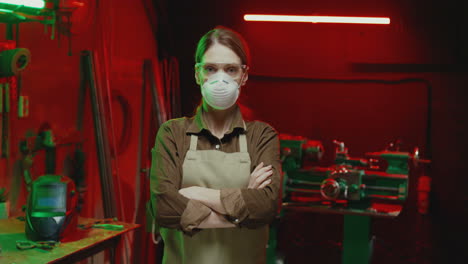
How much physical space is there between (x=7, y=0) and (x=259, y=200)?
156cm

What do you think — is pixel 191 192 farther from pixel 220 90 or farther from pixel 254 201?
pixel 220 90

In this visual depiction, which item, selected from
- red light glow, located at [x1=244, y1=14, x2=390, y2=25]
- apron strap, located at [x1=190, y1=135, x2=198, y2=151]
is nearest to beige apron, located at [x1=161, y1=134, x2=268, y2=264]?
apron strap, located at [x1=190, y1=135, x2=198, y2=151]

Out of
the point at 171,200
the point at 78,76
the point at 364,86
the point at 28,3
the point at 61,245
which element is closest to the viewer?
the point at 171,200

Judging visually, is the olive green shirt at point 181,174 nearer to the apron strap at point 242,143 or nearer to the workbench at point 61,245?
the apron strap at point 242,143

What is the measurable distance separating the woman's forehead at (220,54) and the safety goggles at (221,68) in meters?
0.02

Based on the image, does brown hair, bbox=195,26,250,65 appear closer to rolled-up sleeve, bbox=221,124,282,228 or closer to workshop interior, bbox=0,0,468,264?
rolled-up sleeve, bbox=221,124,282,228

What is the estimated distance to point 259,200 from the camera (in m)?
2.08

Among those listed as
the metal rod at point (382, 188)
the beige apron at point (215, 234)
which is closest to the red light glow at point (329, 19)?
the metal rod at point (382, 188)

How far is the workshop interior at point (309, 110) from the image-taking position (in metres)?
3.57

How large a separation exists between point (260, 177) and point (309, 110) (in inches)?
125

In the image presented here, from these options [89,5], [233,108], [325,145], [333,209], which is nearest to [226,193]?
[233,108]

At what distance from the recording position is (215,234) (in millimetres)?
2135

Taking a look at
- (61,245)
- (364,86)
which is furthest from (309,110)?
(61,245)

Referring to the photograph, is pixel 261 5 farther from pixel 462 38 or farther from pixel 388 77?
pixel 462 38
